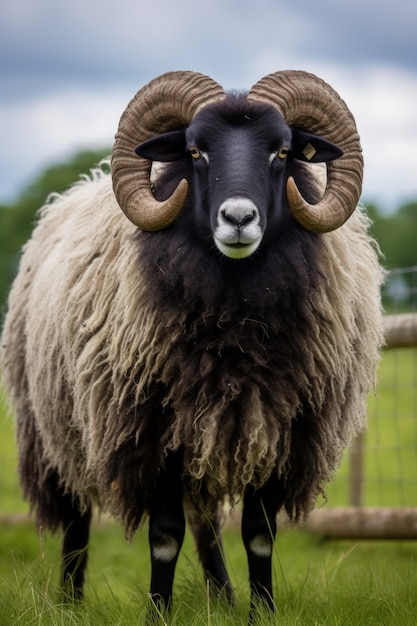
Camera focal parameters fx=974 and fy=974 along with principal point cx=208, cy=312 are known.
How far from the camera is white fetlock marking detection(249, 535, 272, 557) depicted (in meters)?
4.45

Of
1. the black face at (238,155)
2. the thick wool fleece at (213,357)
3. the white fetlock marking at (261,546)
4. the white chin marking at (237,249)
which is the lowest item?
the white fetlock marking at (261,546)

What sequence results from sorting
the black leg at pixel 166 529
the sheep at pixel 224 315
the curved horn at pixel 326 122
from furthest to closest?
the black leg at pixel 166 529 → the curved horn at pixel 326 122 → the sheep at pixel 224 315

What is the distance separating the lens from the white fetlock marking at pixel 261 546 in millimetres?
4449

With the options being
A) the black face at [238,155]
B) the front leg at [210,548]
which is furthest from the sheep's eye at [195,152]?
the front leg at [210,548]

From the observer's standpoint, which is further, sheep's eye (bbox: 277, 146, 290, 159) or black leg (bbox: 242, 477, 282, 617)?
black leg (bbox: 242, 477, 282, 617)

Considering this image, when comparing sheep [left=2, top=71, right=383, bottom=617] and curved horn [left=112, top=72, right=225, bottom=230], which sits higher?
curved horn [left=112, top=72, right=225, bottom=230]

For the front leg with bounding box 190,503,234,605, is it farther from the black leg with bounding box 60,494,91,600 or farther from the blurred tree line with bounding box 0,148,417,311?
the blurred tree line with bounding box 0,148,417,311

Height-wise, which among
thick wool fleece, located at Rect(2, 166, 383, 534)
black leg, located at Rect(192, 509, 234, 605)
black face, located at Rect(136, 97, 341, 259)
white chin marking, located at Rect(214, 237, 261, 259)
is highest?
black face, located at Rect(136, 97, 341, 259)

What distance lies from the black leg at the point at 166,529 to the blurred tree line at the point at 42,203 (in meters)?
52.1

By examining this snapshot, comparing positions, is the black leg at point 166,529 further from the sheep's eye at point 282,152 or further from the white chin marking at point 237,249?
the sheep's eye at point 282,152

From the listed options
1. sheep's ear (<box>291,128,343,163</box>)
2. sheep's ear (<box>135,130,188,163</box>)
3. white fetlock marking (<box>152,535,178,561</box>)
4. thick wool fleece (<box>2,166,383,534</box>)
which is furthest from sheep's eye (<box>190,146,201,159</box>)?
white fetlock marking (<box>152,535,178,561</box>)

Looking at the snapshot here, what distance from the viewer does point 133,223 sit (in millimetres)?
4352

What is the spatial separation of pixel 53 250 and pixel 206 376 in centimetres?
192

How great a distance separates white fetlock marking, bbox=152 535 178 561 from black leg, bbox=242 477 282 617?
13.1 inches
